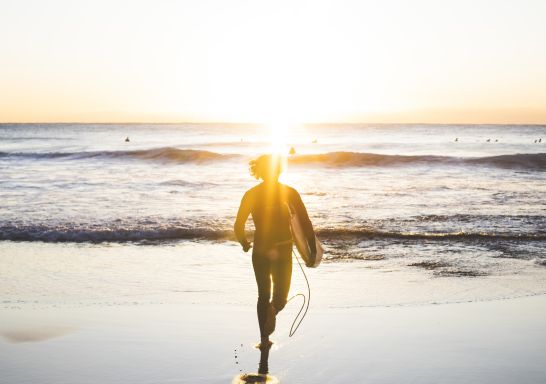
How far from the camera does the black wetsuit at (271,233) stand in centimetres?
584

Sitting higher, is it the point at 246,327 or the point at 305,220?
the point at 305,220

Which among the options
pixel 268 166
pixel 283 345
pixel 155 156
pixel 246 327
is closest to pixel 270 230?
pixel 268 166

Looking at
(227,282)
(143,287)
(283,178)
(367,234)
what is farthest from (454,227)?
(283,178)

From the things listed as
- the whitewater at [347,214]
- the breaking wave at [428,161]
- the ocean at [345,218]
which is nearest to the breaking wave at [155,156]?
the breaking wave at [428,161]

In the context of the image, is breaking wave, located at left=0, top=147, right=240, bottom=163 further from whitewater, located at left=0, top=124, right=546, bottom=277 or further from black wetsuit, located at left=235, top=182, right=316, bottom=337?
black wetsuit, located at left=235, top=182, right=316, bottom=337

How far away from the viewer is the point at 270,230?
584 cm

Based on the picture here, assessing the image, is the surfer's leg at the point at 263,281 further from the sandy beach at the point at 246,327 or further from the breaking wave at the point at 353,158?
the breaking wave at the point at 353,158

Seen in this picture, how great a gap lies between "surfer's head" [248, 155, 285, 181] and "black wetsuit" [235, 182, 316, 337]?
0.08 metres

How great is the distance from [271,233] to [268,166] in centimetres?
63

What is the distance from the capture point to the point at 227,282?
9094 mm

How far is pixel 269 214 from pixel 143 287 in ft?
11.7

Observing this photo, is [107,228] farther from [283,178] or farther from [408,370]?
[283,178]

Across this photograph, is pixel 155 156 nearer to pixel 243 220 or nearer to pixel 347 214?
pixel 347 214

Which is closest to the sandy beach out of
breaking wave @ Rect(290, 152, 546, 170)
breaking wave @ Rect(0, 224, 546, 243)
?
breaking wave @ Rect(0, 224, 546, 243)
